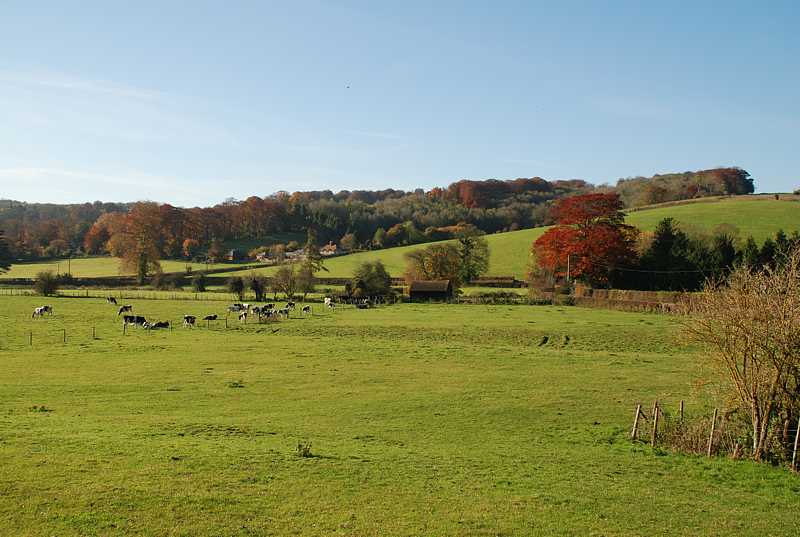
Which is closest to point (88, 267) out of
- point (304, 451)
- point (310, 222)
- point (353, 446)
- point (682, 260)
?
point (310, 222)

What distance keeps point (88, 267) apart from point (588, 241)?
294ft

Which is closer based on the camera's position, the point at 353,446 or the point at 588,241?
the point at 353,446

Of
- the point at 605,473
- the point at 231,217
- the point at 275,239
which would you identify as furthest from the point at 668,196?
the point at 605,473

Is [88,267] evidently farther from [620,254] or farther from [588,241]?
[620,254]

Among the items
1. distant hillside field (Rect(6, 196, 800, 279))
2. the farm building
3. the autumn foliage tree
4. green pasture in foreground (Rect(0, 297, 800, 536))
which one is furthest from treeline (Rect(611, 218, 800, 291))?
green pasture in foreground (Rect(0, 297, 800, 536))

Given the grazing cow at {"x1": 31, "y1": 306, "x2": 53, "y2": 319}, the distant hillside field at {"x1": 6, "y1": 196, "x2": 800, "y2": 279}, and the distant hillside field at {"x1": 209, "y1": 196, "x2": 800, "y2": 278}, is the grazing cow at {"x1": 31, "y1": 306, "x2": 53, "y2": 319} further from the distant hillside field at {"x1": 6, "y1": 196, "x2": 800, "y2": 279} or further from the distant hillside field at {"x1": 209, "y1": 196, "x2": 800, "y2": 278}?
the distant hillside field at {"x1": 209, "y1": 196, "x2": 800, "y2": 278}

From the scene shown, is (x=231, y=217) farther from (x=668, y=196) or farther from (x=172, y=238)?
(x=668, y=196)

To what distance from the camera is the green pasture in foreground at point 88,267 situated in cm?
10350

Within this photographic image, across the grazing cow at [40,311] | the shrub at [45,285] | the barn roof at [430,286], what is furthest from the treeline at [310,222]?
the grazing cow at [40,311]

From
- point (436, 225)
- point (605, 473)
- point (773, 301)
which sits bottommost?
point (605, 473)

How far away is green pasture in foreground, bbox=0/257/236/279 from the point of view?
340 ft

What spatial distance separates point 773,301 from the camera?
1781 centimetres

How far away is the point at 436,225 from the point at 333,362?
12593 cm

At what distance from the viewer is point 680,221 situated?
103m
